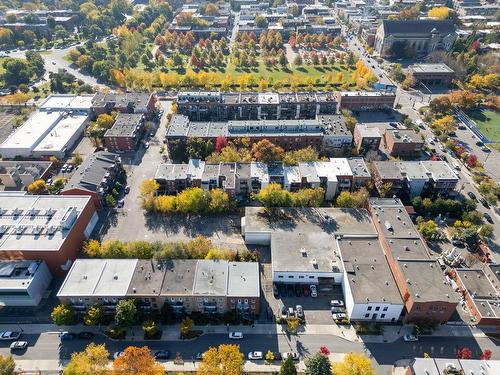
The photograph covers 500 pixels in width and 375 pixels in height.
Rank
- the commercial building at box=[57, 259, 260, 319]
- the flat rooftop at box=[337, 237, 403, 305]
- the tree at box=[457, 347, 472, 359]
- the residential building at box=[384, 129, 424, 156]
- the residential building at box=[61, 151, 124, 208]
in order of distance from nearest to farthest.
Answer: the tree at box=[457, 347, 472, 359], the commercial building at box=[57, 259, 260, 319], the flat rooftop at box=[337, 237, 403, 305], the residential building at box=[61, 151, 124, 208], the residential building at box=[384, 129, 424, 156]

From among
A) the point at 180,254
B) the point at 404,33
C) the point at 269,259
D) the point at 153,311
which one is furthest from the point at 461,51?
the point at 153,311

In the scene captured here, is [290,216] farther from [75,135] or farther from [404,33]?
[404,33]

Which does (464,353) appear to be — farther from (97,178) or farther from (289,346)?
(97,178)

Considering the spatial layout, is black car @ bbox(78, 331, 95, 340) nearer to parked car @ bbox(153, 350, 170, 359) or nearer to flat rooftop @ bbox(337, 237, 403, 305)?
parked car @ bbox(153, 350, 170, 359)

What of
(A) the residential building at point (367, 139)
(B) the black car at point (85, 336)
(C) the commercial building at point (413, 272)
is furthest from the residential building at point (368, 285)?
(B) the black car at point (85, 336)

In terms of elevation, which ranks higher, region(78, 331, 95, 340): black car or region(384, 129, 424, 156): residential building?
region(384, 129, 424, 156): residential building

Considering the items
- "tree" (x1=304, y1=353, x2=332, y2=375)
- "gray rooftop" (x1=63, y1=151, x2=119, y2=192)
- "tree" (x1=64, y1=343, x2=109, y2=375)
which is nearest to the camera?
"tree" (x1=304, y1=353, x2=332, y2=375)

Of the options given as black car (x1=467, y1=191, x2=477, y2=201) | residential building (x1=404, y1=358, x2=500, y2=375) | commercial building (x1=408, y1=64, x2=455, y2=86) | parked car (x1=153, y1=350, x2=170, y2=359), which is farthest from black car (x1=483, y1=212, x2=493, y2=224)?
parked car (x1=153, y1=350, x2=170, y2=359)
